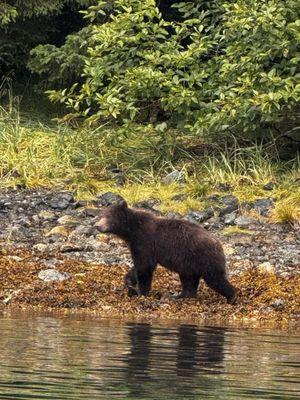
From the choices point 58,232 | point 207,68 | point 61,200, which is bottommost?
point 61,200

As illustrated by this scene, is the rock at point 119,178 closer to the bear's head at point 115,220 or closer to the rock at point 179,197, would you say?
the rock at point 179,197

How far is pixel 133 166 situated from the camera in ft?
65.2

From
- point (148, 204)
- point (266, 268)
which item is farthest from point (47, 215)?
point (266, 268)

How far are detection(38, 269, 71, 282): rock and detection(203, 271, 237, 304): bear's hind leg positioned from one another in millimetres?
1809

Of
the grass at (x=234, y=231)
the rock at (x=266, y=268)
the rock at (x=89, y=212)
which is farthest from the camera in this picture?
the rock at (x=89, y=212)

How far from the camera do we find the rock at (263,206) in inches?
696

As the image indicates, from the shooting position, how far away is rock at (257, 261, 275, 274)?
14.6 metres

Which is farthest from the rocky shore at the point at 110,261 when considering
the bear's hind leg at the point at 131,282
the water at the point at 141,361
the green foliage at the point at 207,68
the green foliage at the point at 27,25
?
the green foliage at the point at 27,25

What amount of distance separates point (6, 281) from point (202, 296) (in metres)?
2.23

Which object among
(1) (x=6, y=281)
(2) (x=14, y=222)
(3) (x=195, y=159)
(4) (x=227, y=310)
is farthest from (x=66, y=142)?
(4) (x=227, y=310)

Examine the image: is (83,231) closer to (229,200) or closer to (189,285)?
(229,200)

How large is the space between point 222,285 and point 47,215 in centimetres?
494

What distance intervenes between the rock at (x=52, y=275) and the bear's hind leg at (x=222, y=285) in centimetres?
181

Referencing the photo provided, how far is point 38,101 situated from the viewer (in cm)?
2458
